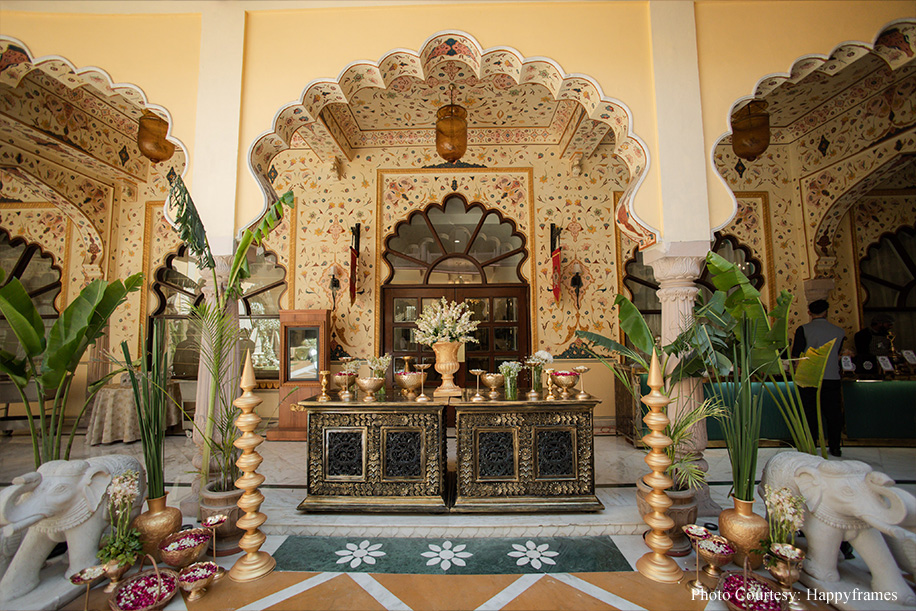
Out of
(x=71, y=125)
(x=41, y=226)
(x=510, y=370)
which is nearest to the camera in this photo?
(x=510, y=370)

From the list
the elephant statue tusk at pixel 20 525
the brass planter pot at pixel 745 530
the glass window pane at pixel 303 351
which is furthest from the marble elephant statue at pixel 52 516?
the brass planter pot at pixel 745 530

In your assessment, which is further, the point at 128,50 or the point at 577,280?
the point at 577,280

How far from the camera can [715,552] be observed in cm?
270

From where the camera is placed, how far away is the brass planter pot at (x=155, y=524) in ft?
9.30

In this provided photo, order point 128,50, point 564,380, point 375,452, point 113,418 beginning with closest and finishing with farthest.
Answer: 1. point 375,452
2. point 128,50
3. point 564,380
4. point 113,418

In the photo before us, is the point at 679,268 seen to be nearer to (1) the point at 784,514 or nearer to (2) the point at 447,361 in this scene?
(1) the point at 784,514

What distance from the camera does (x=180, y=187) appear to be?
326cm

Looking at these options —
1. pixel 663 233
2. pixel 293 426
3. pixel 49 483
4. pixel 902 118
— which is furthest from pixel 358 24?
pixel 902 118

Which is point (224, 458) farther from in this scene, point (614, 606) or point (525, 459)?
point (614, 606)

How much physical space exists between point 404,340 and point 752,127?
5.47 m

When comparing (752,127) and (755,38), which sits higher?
(755,38)

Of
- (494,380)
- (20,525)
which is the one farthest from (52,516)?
(494,380)

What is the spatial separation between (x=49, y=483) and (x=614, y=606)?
3.46 meters

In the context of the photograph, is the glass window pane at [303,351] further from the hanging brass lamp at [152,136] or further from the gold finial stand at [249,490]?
the gold finial stand at [249,490]
